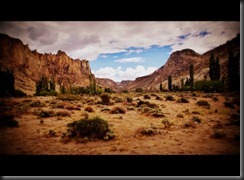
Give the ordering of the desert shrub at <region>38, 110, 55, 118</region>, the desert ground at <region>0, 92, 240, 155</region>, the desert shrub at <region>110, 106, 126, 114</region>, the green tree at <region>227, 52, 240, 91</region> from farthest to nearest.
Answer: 1. the desert shrub at <region>110, 106, 126, 114</region>
2. the desert shrub at <region>38, 110, 55, 118</region>
3. the green tree at <region>227, 52, 240, 91</region>
4. the desert ground at <region>0, 92, 240, 155</region>

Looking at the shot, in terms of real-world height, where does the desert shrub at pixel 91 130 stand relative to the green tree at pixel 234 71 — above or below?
below

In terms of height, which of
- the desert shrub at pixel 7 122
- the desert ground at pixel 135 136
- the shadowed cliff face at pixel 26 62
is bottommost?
the desert ground at pixel 135 136

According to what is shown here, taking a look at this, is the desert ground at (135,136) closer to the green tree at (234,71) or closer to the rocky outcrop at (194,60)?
the green tree at (234,71)

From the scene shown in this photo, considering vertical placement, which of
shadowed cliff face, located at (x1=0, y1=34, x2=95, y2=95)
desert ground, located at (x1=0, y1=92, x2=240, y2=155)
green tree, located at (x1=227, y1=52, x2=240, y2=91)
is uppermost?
shadowed cliff face, located at (x1=0, y1=34, x2=95, y2=95)

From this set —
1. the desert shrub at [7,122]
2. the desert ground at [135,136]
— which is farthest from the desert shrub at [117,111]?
the desert shrub at [7,122]

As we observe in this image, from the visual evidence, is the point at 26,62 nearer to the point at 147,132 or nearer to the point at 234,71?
the point at 147,132

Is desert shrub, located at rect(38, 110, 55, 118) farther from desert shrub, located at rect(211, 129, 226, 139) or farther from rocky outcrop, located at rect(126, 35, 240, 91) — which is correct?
desert shrub, located at rect(211, 129, 226, 139)

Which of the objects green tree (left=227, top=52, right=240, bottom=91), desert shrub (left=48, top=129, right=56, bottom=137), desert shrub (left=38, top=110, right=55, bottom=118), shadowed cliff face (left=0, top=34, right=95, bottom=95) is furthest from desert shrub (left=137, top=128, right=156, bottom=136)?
desert shrub (left=38, top=110, right=55, bottom=118)

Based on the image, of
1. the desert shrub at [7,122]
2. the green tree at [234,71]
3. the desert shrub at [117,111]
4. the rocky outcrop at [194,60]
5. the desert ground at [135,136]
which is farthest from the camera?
the desert shrub at [117,111]
